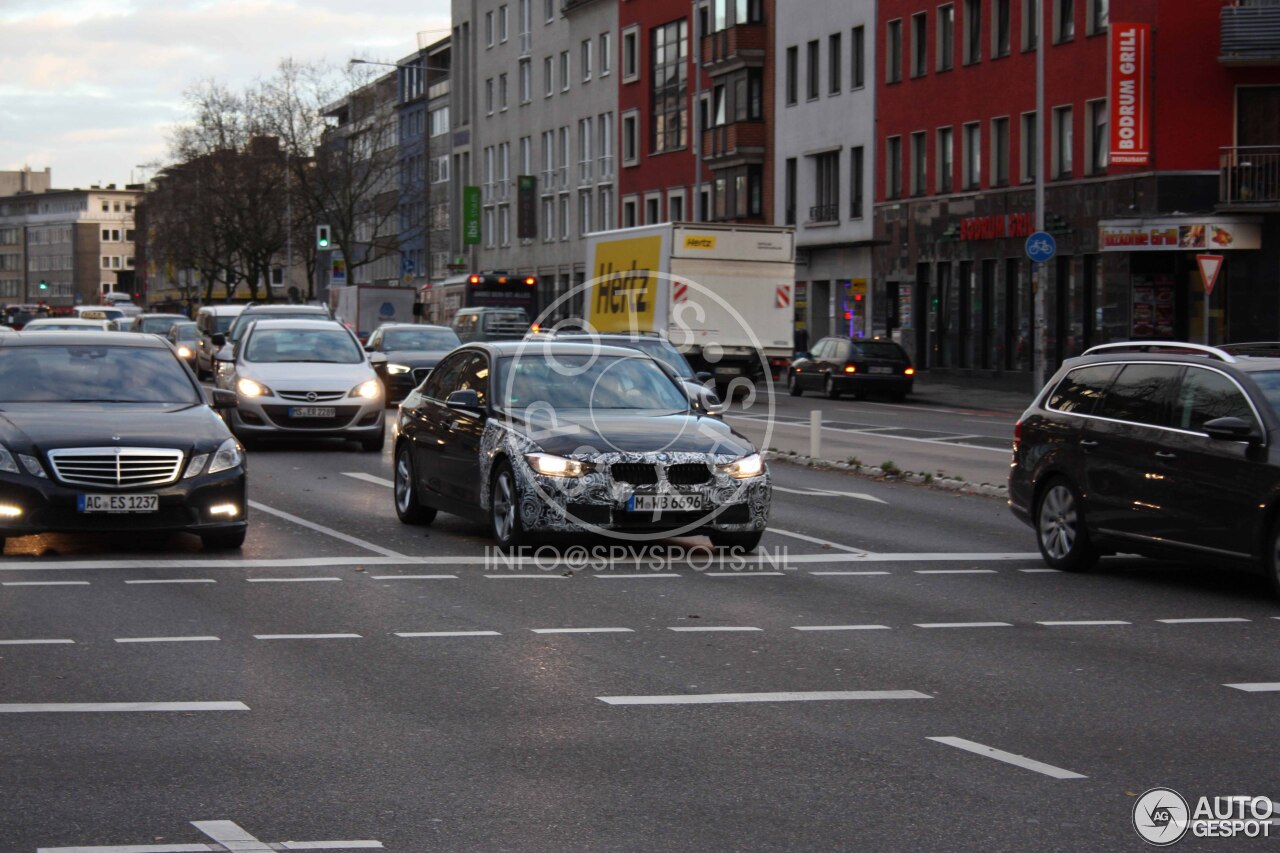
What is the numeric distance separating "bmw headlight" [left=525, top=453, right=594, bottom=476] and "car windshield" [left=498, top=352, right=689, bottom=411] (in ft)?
3.34

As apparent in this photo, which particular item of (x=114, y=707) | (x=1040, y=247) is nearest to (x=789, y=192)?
(x=1040, y=247)

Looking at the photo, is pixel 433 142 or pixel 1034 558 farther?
pixel 433 142

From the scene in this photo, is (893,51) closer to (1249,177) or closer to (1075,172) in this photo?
(1075,172)

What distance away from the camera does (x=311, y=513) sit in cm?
1677

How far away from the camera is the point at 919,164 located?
54.9 metres

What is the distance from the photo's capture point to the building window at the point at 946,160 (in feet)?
173

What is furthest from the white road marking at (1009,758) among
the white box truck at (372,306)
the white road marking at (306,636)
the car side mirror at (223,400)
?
the white box truck at (372,306)

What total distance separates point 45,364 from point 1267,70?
110ft

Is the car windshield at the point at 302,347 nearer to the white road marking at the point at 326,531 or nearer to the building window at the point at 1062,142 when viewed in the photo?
the white road marking at the point at 326,531

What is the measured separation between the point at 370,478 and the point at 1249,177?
88.1 feet

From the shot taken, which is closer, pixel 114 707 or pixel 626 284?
pixel 114 707

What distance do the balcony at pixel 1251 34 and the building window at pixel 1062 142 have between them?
535cm

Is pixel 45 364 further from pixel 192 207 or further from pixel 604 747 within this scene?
pixel 192 207

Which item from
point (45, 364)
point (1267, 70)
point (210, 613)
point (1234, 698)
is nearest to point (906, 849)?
point (1234, 698)
